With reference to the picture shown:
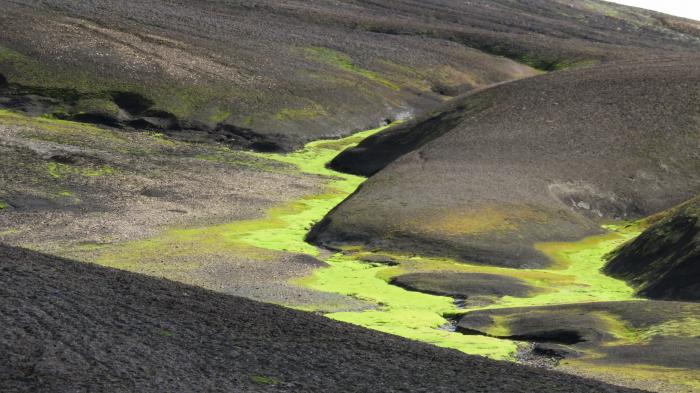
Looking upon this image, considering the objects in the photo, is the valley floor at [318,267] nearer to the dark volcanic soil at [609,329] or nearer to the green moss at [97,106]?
the dark volcanic soil at [609,329]

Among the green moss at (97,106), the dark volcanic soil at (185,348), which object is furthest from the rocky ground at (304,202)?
the green moss at (97,106)

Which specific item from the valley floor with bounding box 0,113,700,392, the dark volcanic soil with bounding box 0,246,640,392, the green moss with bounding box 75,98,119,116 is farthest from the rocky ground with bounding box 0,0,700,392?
the green moss with bounding box 75,98,119,116

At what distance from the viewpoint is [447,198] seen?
57500 millimetres

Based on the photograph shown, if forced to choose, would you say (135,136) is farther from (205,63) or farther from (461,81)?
(461,81)

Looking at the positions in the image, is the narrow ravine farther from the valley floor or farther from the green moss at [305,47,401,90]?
the green moss at [305,47,401,90]

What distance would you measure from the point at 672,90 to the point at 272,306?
50519 mm

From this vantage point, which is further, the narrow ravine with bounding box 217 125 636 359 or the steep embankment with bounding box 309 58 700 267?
the steep embankment with bounding box 309 58 700 267

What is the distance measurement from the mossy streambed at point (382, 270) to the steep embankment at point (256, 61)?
25.2 meters

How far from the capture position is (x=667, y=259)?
149 ft

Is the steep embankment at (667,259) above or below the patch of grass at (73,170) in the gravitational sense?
above

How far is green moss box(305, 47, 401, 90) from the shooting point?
355 feet

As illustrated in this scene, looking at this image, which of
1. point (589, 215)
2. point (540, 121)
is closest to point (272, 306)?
point (589, 215)

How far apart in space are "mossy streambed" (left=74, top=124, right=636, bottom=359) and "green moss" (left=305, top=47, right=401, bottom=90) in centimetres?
4705

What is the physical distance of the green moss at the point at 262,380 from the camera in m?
22.0
